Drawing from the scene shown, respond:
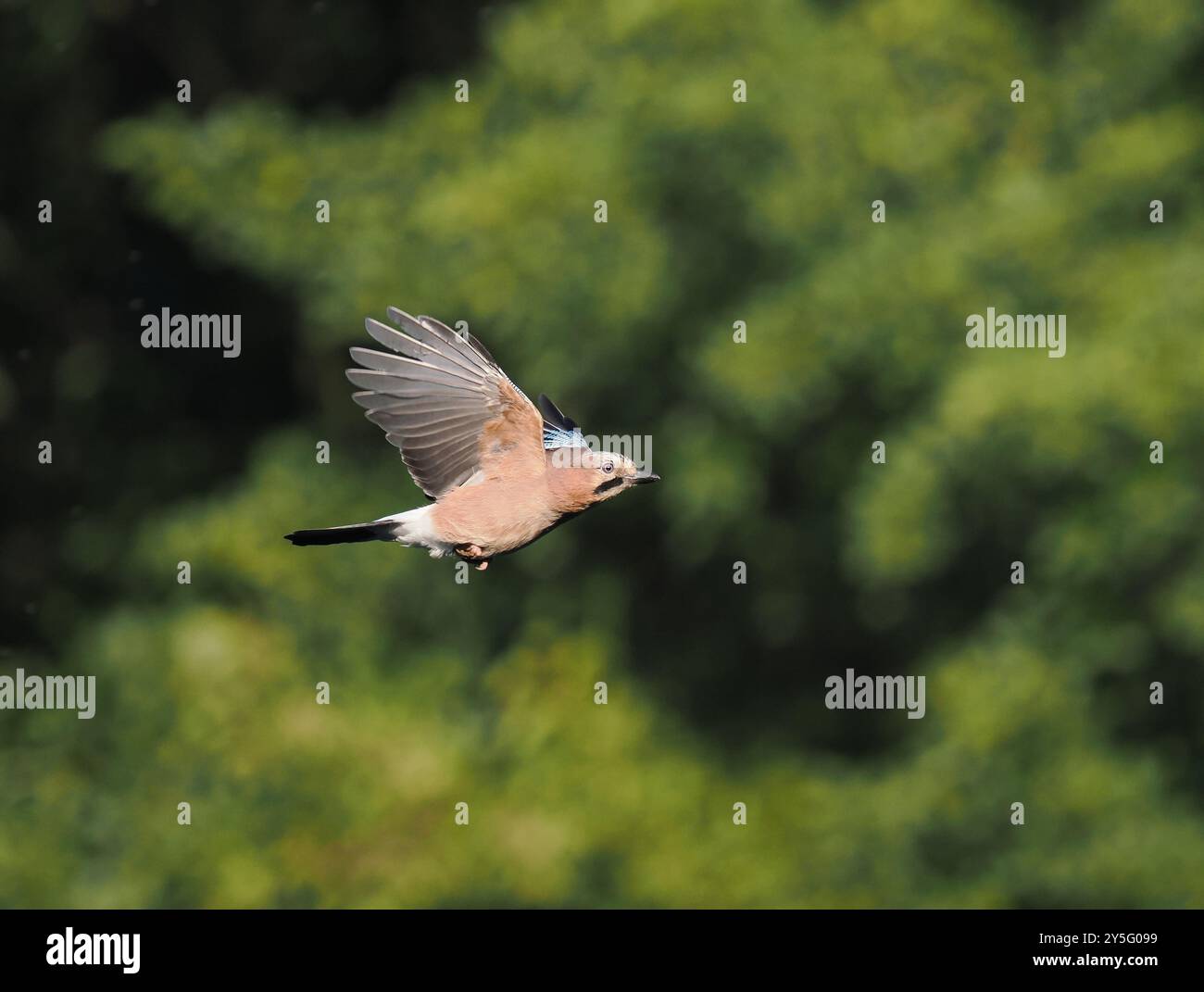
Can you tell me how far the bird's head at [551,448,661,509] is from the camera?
4.31 meters

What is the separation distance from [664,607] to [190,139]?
4618 millimetres

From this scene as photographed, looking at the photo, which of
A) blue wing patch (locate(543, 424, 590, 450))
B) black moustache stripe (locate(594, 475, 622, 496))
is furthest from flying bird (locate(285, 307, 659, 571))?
blue wing patch (locate(543, 424, 590, 450))

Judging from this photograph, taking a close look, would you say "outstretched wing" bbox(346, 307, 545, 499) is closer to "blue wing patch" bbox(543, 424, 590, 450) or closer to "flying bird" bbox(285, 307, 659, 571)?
"flying bird" bbox(285, 307, 659, 571)

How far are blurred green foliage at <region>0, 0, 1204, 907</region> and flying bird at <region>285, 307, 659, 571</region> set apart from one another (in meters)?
6.36

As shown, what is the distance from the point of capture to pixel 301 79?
14.0m

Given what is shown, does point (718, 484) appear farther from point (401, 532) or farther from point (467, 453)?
point (401, 532)

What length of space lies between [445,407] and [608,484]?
1.73 feet

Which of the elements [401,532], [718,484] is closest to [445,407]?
[401,532]

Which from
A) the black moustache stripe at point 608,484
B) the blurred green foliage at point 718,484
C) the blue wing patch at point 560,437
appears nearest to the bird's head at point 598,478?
the black moustache stripe at point 608,484

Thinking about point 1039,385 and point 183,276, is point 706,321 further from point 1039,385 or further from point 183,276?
point 183,276

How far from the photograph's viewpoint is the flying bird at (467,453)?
434 cm

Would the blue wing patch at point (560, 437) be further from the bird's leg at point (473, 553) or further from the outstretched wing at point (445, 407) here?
the bird's leg at point (473, 553)

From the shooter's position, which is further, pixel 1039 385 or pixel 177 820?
A: pixel 177 820

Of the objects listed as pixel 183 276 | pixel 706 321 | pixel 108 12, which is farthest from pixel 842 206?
pixel 108 12
